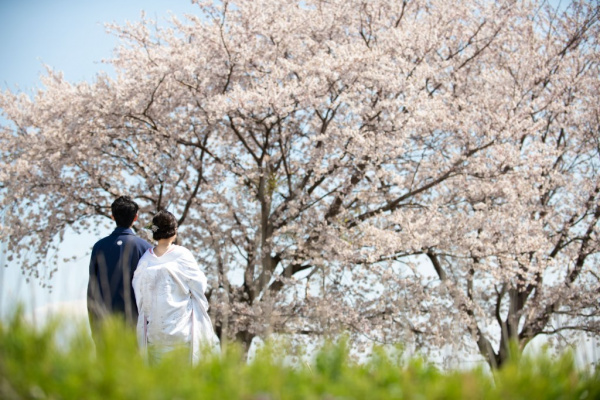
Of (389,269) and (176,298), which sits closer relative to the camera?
(176,298)

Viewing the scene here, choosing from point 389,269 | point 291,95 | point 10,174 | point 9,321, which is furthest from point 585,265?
point 9,321

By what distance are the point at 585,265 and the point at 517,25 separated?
232 inches

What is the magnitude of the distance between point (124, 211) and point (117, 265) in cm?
45

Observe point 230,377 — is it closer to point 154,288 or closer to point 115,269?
point 154,288

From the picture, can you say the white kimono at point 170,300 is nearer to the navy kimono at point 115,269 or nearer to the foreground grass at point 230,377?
the navy kimono at point 115,269

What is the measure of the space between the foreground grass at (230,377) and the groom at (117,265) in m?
2.42

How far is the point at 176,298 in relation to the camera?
4.49 metres

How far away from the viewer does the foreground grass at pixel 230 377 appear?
1.77 metres

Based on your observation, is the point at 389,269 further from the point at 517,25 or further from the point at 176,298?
the point at 517,25

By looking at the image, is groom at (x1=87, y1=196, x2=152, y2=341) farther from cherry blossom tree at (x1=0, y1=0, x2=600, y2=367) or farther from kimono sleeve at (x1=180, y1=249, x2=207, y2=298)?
cherry blossom tree at (x1=0, y1=0, x2=600, y2=367)

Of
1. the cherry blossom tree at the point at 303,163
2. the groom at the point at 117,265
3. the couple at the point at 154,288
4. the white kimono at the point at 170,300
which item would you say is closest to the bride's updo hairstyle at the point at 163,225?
the couple at the point at 154,288

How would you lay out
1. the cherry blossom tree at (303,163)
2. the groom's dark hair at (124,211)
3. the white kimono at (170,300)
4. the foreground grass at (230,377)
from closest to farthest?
the foreground grass at (230,377) < the white kimono at (170,300) < the groom's dark hair at (124,211) < the cherry blossom tree at (303,163)

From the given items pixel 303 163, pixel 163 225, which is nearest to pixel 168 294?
pixel 163 225

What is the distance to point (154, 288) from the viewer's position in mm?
4449
